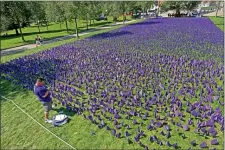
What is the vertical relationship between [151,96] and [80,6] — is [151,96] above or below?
below

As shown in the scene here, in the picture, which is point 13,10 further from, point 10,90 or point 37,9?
point 10,90

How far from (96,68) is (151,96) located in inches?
217

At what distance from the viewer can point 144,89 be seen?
10508mm

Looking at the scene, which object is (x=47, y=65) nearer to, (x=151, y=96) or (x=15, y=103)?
(x=15, y=103)

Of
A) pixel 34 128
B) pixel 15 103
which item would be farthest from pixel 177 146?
pixel 15 103

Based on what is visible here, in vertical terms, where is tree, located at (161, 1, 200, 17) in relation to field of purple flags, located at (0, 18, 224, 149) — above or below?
above

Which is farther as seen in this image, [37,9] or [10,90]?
[37,9]

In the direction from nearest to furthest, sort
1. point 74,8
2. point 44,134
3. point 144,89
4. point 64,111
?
point 44,134 → point 64,111 → point 144,89 → point 74,8

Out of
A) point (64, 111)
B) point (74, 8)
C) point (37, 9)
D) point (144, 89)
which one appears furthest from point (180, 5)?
point (64, 111)

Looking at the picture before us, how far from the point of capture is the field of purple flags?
23.2ft

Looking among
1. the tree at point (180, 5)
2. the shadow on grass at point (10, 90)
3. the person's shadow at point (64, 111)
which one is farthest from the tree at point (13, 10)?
the tree at point (180, 5)

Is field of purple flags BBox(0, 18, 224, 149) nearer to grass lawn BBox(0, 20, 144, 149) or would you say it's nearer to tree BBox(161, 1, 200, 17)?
grass lawn BBox(0, 20, 144, 149)

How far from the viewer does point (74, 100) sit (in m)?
9.86

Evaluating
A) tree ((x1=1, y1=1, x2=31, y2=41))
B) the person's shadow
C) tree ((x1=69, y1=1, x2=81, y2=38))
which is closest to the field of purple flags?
the person's shadow
